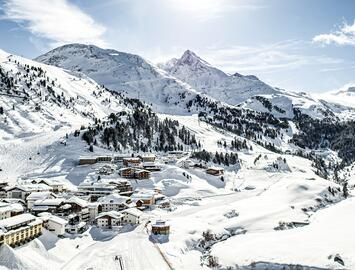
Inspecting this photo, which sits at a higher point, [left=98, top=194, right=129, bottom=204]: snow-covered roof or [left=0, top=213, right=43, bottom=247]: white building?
[left=0, top=213, right=43, bottom=247]: white building

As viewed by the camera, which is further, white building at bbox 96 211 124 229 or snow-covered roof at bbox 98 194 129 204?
snow-covered roof at bbox 98 194 129 204

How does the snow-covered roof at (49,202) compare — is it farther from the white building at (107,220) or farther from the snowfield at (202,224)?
the snowfield at (202,224)

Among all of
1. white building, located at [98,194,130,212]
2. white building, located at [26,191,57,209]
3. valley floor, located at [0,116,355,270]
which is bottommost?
valley floor, located at [0,116,355,270]

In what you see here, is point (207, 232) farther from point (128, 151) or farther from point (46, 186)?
point (128, 151)

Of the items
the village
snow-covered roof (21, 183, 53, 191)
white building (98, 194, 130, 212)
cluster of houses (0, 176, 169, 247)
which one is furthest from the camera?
snow-covered roof (21, 183, 53, 191)

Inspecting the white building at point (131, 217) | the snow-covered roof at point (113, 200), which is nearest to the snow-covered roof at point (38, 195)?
the snow-covered roof at point (113, 200)

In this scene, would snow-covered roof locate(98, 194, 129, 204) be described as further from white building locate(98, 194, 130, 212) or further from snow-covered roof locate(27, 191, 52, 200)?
snow-covered roof locate(27, 191, 52, 200)

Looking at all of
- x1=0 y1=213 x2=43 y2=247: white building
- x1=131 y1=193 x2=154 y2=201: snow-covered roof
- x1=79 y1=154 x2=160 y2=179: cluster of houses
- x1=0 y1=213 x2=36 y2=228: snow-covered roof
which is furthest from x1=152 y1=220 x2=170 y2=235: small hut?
x1=79 y1=154 x2=160 y2=179: cluster of houses

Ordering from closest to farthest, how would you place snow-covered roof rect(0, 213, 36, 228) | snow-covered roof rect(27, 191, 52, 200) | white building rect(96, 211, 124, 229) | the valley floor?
the valley floor → snow-covered roof rect(0, 213, 36, 228) → white building rect(96, 211, 124, 229) → snow-covered roof rect(27, 191, 52, 200)
